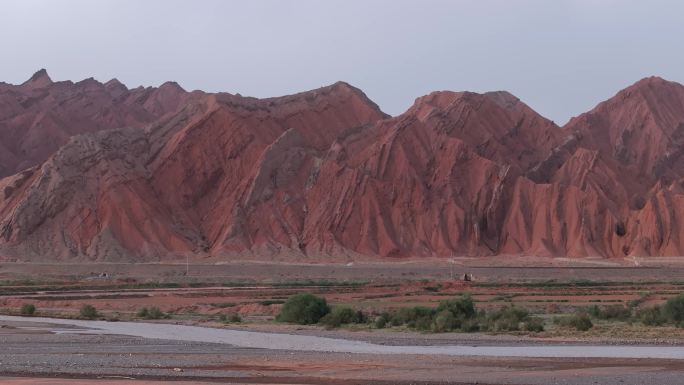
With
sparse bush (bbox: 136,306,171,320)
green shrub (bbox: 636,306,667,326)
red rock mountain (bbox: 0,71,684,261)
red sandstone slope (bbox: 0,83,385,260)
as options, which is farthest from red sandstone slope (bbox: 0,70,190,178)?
green shrub (bbox: 636,306,667,326)

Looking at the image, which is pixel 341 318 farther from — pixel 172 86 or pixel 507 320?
pixel 172 86

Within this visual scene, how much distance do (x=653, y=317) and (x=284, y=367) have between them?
2101cm

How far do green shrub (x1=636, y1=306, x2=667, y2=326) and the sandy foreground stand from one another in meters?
10.3

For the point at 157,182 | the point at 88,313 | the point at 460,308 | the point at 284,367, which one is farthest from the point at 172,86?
the point at 284,367

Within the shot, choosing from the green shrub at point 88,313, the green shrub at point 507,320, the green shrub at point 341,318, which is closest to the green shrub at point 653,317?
the green shrub at point 507,320

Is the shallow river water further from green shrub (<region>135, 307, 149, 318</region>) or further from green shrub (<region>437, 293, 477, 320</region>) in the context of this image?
green shrub (<region>437, 293, 477, 320</region>)

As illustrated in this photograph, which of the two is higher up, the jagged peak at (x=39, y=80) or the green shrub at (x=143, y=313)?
the jagged peak at (x=39, y=80)

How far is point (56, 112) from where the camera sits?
524 ft

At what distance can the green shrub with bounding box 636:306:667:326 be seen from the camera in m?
42.9

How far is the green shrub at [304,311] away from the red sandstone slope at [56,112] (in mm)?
100481

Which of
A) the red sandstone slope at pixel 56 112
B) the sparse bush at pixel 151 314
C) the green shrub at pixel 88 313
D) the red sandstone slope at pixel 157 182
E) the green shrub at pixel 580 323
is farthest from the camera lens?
the red sandstone slope at pixel 56 112

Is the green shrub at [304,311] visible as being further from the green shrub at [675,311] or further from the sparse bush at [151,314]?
the green shrub at [675,311]

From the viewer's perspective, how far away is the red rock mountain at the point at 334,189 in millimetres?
113000

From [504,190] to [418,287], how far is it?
52.2m
